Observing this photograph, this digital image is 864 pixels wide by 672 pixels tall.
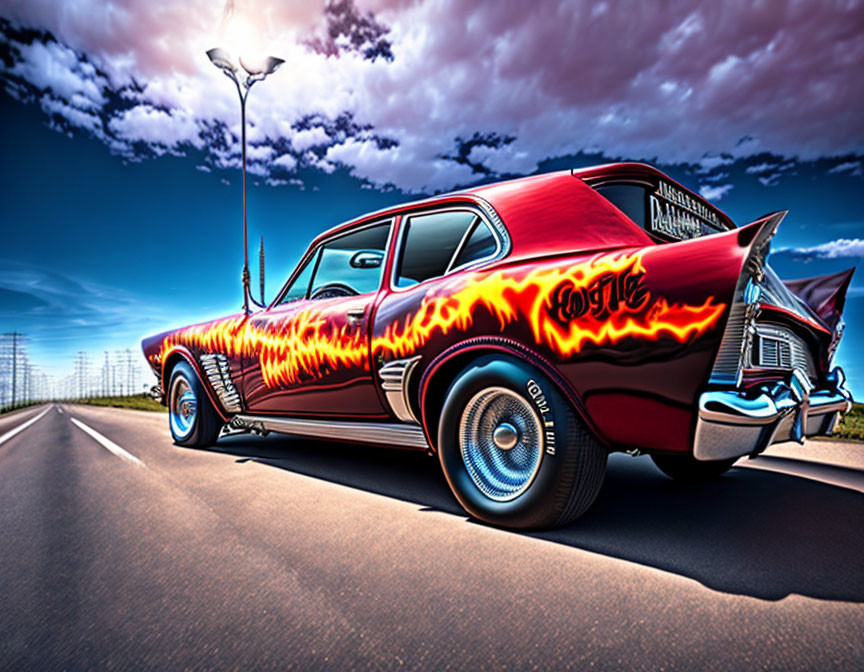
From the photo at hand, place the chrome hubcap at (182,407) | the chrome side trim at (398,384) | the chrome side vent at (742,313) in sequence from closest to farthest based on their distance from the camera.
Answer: the chrome side vent at (742,313) → the chrome side trim at (398,384) → the chrome hubcap at (182,407)

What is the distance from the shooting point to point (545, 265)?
2.24m

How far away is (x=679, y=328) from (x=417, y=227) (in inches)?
69.4

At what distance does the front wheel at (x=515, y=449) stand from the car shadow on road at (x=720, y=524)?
161 millimetres

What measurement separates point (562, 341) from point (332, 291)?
6.90 ft

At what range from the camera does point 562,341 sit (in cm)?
210

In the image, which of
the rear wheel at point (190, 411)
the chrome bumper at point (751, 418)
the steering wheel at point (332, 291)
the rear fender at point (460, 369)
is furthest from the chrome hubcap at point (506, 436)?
the rear wheel at point (190, 411)

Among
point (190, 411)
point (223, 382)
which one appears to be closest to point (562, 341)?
point (223, 382)

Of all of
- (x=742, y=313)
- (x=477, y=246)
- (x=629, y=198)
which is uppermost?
(x=629, y=198)

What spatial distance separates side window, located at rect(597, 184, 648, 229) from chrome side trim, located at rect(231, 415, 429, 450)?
1513 millimetres

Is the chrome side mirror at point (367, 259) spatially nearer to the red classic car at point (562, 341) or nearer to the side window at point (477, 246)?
the red classic car at point (562, 341)

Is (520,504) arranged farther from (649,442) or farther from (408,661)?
(408,661)

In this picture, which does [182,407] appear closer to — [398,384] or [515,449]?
[398,384]

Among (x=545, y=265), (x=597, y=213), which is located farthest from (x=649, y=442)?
(x=597, y=213)

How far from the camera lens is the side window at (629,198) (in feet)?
8.00
